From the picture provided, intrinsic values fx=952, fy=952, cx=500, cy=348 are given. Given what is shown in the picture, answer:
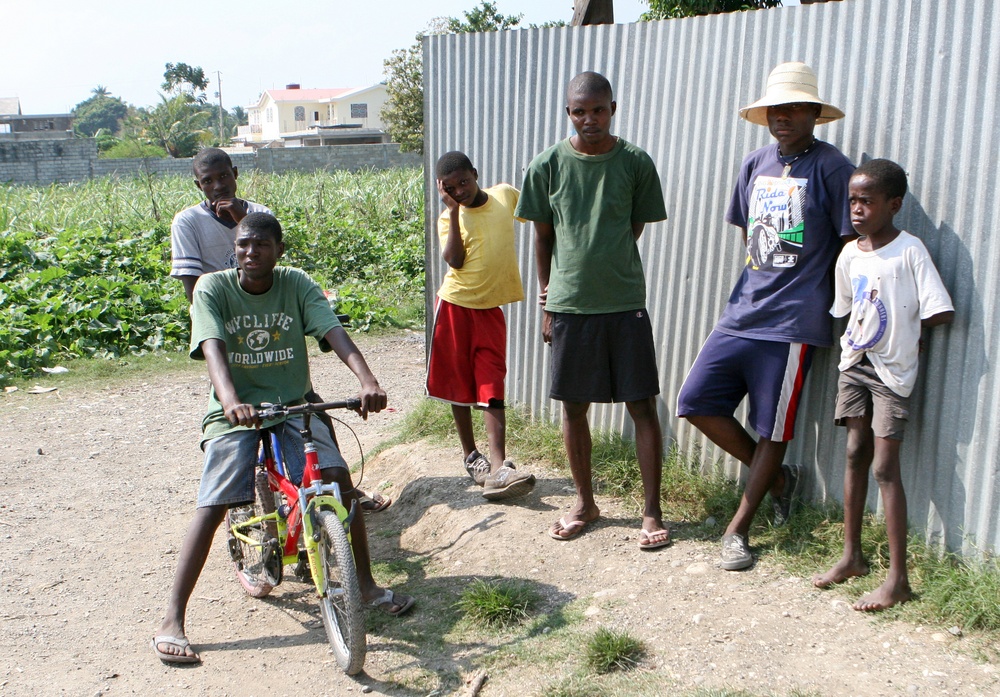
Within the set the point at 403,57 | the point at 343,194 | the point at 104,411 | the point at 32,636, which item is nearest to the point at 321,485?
the point at 32,636

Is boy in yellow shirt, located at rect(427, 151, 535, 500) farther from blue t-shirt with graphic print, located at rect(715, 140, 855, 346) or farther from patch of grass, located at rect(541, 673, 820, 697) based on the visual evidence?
patch of grass, located at rect(541, 673, 820, 697)

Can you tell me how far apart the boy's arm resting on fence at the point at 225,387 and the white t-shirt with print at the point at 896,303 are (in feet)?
7.85

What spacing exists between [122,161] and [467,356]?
37.4 m

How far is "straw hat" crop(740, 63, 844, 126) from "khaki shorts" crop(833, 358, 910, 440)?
109 cm

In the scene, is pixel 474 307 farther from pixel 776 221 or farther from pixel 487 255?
pixel 776 221

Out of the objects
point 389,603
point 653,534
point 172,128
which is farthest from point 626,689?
point 172,128

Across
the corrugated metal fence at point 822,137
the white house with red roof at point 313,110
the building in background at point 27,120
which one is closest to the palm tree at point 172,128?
the building in background at point 27,120

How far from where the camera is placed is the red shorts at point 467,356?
17.7 ft

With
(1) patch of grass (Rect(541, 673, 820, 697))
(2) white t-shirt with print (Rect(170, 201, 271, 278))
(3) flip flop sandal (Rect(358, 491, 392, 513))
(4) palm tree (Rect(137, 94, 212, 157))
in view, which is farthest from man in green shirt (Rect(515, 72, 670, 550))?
(4) palm tree (Rect(137, 94, 212, 157))

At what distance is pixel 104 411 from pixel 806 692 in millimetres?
6671

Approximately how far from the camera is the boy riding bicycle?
4.03 meters

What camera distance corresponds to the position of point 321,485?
379cm

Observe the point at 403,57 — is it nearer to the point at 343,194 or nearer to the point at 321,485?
the point at 343,194

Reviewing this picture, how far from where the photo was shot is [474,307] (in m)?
5.38
